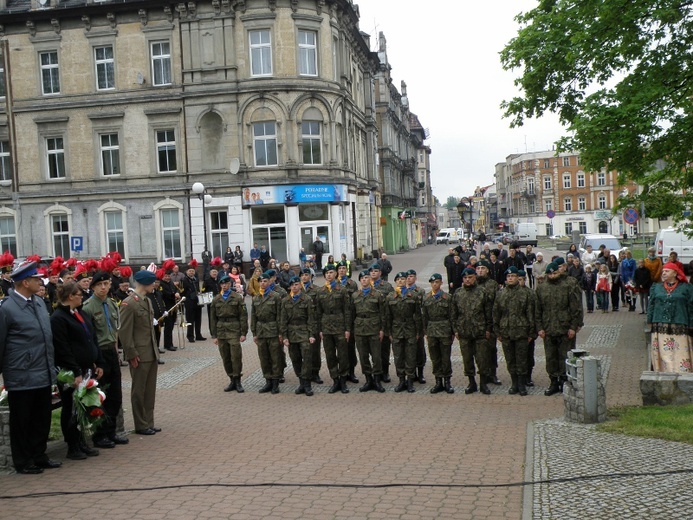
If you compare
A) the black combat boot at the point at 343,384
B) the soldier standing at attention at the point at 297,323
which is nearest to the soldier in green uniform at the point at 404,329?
the black combat boot at the point at 343,384

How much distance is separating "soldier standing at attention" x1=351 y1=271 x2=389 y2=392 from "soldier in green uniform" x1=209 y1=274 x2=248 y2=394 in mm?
1911

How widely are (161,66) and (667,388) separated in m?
31.5

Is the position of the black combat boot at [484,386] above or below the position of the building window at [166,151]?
below

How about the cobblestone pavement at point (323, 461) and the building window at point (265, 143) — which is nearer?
the cobblestone pavement at point (323, 461)

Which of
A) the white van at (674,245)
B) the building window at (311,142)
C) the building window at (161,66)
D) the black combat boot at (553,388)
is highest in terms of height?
the building window at (161,66)

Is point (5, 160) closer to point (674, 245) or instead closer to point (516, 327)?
point (674, 245)

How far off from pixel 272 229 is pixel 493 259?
52.7 feet

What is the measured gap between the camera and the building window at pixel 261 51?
35.1 meters

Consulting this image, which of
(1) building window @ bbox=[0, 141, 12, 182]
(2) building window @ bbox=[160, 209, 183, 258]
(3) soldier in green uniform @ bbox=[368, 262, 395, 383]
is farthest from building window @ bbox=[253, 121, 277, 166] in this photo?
(3) soldier in green uniform @ bbox=[368, 262, 395, 383]

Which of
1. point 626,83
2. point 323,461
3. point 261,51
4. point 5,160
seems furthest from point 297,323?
point 5,160

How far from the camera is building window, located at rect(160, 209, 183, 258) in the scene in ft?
121

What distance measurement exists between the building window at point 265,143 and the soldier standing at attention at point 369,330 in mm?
23815

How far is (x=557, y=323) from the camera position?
1168cm

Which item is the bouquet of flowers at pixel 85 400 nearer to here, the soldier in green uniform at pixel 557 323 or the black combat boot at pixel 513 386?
the black combat boot at pixel 513 386
